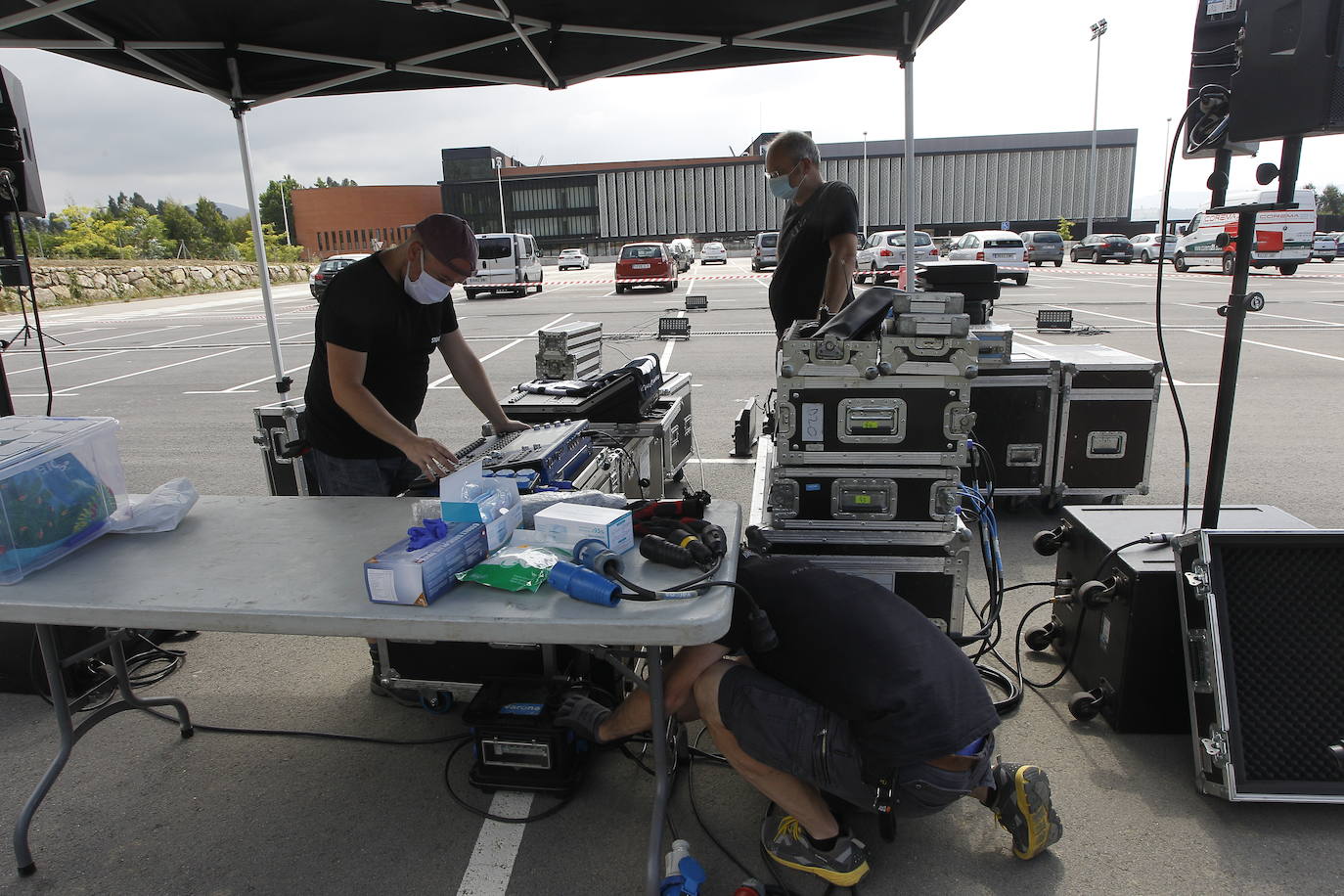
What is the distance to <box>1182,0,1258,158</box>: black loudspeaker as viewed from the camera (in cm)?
235

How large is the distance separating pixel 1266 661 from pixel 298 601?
9.31 feet

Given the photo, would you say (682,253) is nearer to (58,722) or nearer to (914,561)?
(914,561)

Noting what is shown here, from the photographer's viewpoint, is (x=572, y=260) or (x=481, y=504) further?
(x=572, y=260)

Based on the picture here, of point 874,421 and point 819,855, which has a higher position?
point 874,421

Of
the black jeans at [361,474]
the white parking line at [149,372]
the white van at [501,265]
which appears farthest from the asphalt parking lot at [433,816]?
the white van at [501,265]

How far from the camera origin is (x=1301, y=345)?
35.0ft

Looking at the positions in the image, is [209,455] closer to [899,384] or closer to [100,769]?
[100,769]

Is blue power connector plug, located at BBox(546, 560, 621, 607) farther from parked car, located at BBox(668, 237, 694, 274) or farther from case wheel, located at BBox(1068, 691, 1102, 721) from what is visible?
parked car, located at BBox(668, 237, 694, 274)

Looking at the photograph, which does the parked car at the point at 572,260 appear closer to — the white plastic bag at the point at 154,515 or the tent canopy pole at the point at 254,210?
the tent canopy pole at the point at 254,210

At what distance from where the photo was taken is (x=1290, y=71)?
2.21 meters

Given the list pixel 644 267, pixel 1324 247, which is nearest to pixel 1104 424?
pixel 644 267

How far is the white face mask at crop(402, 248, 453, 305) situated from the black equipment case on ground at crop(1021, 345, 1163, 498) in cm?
356

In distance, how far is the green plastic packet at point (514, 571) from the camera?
196 cm

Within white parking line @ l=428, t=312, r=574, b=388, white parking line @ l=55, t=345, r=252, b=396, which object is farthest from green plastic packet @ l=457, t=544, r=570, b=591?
white parking line @ l=55, t=345, r=252, b=396
